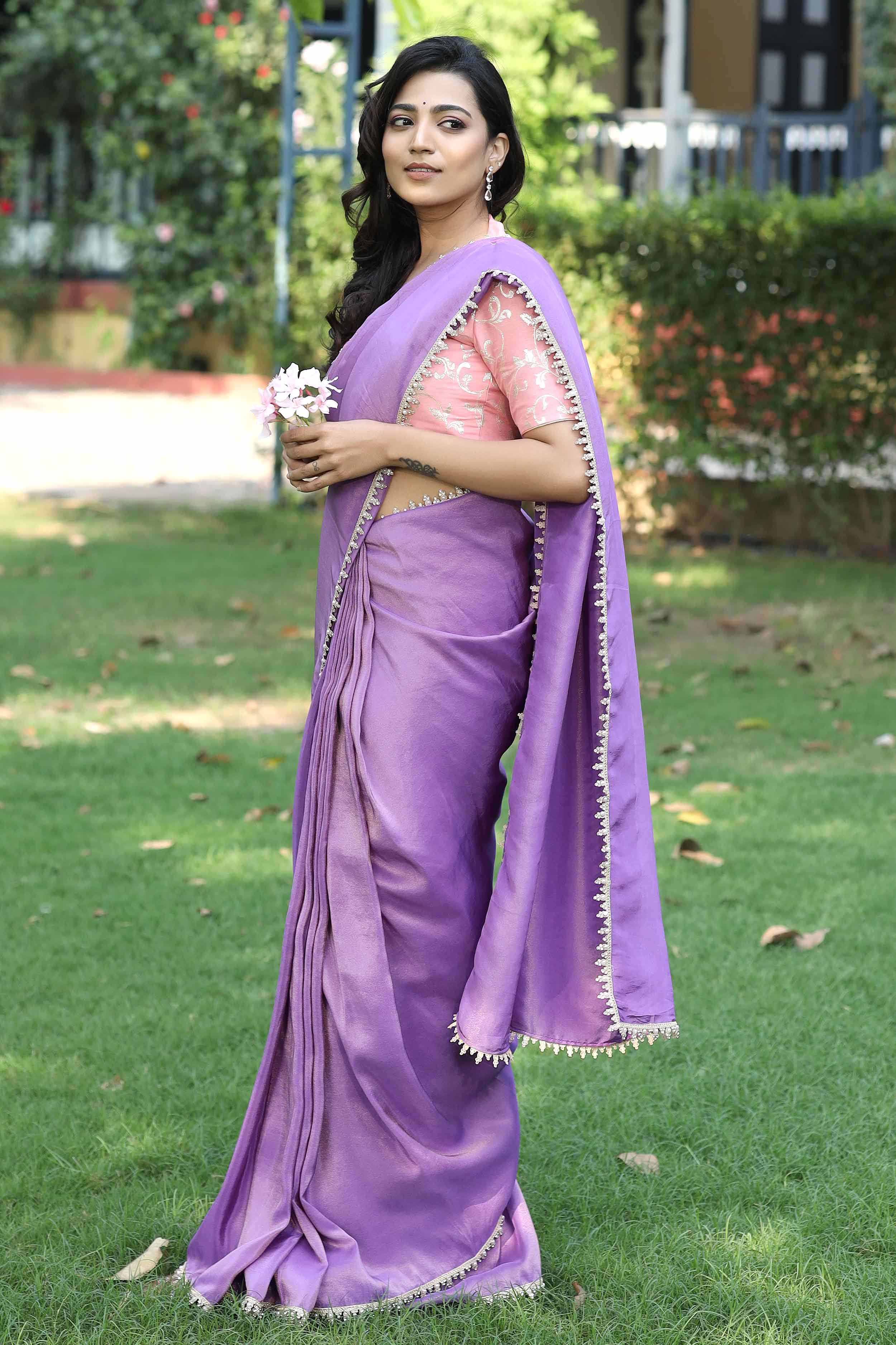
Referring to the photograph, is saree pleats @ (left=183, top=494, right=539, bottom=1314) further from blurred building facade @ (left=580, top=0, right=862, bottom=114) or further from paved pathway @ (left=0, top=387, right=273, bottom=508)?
blurred building facade @ (left=580, top=0, right=862, bottom=114)

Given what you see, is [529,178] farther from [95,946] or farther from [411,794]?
[411,794]

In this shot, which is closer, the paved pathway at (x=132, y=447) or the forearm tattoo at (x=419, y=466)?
the forearm tattoo at (x=419, y=466)

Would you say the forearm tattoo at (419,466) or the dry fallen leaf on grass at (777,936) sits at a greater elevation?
the forearm tattoo at (419,466)

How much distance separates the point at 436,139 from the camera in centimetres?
239

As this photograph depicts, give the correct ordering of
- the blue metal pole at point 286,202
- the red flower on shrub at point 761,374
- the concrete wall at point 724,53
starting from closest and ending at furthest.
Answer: the red flower on shrub at point 761,374 < the blue metal pole at point 286,202 < the concrete wall at point 724,53

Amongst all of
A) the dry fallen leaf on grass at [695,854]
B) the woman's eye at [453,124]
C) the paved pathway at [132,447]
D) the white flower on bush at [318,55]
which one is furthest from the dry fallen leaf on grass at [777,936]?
the white flower on bush at [318,55]

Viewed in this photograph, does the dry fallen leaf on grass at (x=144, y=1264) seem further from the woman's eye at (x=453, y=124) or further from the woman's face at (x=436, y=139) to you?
the woman's eye at (x=453, y=124)

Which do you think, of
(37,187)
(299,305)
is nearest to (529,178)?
(299,305)

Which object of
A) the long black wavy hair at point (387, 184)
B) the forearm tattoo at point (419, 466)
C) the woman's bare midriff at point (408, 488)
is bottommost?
the woman's bare midriff at point (408, 488)

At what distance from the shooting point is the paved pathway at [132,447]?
11508 millimetres

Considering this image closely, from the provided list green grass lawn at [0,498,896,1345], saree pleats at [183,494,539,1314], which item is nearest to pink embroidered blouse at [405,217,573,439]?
saree pleats at [183,494,539,1314]

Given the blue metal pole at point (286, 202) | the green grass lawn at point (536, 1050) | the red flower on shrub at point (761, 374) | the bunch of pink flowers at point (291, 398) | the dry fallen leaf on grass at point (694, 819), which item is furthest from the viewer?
the blue metal pole at point (286, 202)

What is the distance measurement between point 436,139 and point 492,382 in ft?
1.20

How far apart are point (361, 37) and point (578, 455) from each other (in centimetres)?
1568
